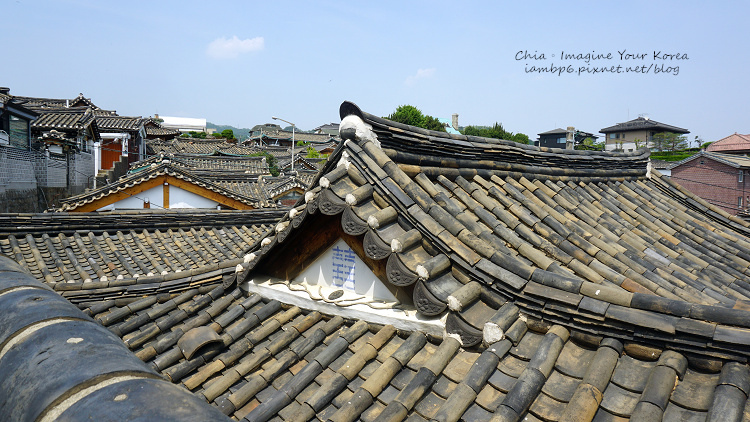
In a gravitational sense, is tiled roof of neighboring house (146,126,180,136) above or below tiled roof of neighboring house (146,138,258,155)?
above

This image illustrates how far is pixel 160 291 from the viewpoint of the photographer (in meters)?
6.73

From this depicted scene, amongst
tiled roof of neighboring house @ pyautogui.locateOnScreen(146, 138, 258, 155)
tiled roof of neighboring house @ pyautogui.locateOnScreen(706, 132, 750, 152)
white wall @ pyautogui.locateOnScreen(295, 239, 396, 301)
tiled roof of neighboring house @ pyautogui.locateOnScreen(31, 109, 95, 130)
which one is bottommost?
white wall @ pyautogui.locateOnScreen(295, 239, 396, 301)

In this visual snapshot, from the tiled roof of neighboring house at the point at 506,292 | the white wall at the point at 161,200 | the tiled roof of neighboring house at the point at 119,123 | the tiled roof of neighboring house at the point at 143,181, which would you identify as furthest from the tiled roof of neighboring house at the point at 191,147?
the tiled roof of neighboring house at the point at 506,292

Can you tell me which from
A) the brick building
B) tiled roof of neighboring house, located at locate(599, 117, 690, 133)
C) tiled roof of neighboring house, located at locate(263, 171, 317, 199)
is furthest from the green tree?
tiled roof of neighboring house, located at locate(599, 117, 690, 133)

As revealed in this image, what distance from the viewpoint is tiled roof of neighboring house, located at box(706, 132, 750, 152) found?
48.5 meters

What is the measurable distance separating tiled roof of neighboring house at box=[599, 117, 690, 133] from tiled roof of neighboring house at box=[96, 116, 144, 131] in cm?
6454

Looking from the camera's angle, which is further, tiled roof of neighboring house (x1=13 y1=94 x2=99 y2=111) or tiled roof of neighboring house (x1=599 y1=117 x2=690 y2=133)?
tiled roof of neighboring house (x1=599 y1=117 x2=690 y2=133)

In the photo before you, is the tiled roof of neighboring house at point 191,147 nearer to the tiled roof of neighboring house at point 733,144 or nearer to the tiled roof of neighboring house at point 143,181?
the tiled roof of neighboring house at point 143,181

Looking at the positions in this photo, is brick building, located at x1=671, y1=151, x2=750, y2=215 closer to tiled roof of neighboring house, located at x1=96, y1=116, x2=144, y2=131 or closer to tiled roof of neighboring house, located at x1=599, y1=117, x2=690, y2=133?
tiled roof of neighboring house, located at x1=599, y1=117, x2=690, y2=133

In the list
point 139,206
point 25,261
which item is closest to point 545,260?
point 25,261

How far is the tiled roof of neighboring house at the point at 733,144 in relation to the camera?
4853 cm

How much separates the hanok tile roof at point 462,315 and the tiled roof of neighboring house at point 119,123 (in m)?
40.5

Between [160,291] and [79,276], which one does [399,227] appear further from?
[79,276]

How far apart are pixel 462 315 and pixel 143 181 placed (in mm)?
21450
